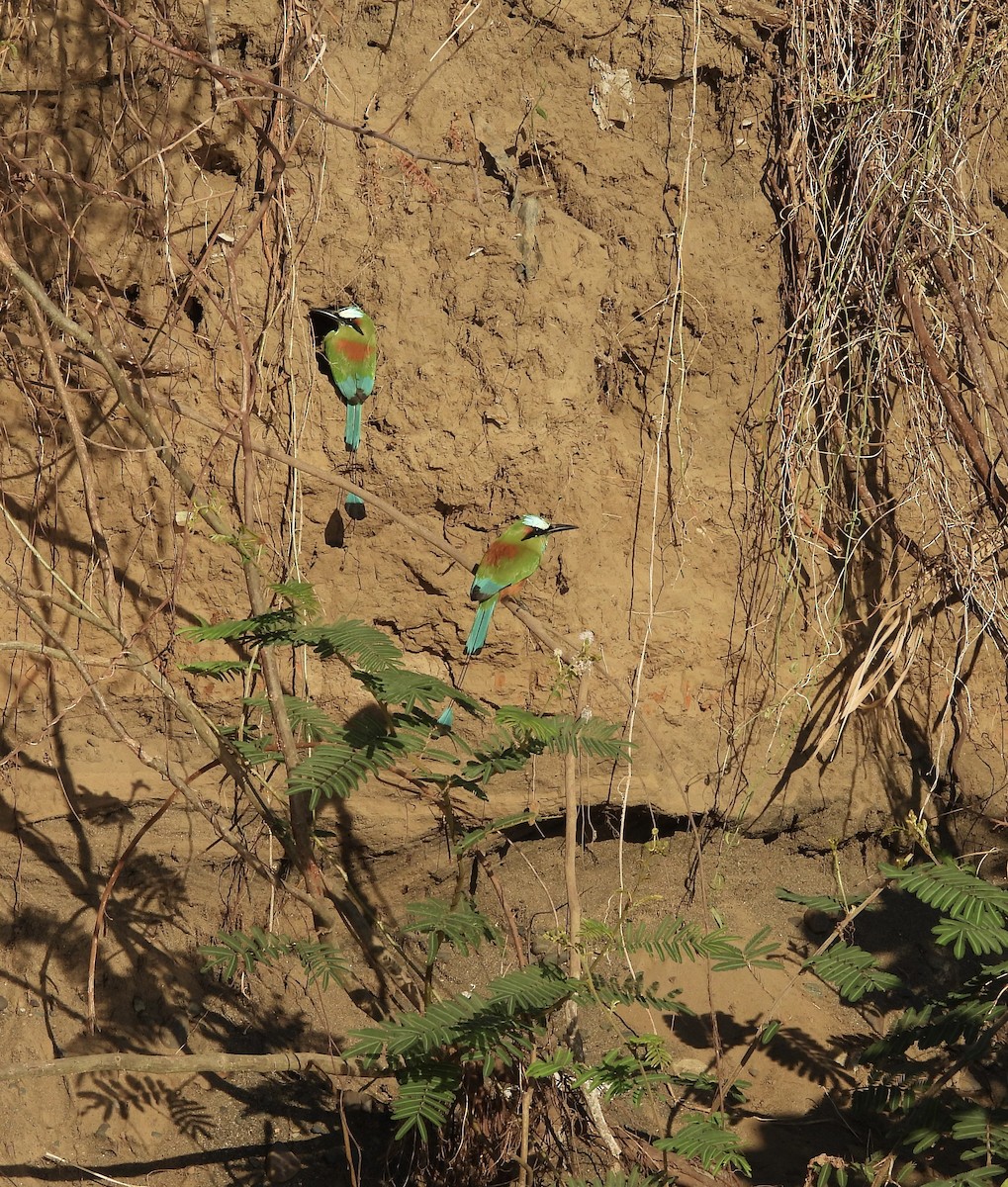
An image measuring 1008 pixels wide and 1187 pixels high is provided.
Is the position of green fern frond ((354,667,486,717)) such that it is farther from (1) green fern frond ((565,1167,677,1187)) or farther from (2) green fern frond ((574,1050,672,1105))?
(1) green fern frond ((565,1167,677,1187))

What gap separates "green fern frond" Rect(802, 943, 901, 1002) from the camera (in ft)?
9.05

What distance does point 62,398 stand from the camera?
101 inches

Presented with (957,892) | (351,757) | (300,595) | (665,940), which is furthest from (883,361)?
(351,757)

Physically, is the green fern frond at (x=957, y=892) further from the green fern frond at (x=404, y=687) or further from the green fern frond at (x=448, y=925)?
the green fern frond at (x=404, y=687)

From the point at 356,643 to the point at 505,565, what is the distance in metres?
0.97

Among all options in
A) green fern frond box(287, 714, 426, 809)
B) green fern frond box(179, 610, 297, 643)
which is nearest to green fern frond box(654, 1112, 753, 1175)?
green fern frond box(287, 714, 426, 809)

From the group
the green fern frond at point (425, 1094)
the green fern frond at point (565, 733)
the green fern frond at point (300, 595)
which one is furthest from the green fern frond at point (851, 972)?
the green fern frond at point (300, 595)

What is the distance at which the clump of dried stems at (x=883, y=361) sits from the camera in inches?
148

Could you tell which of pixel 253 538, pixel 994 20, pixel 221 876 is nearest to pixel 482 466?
pixel 253 538

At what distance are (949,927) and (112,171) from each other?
2728mm

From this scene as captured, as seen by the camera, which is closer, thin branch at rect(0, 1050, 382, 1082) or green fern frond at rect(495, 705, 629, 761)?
thin branch at rect(0, 1050, 382, 1082)

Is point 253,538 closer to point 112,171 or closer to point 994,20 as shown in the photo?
point 112,171

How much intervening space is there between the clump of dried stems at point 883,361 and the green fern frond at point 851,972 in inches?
39.0

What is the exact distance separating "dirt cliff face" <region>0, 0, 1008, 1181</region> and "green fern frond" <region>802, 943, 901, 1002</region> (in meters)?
0.57
